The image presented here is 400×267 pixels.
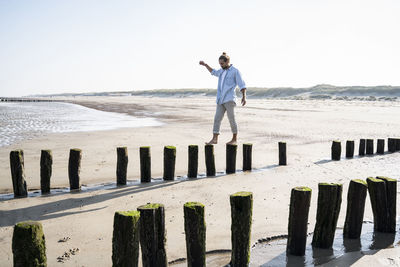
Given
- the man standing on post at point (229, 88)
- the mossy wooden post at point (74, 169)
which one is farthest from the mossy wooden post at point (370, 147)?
the mossy wooden post at point (74, 169)

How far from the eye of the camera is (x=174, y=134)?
12133 millimetres

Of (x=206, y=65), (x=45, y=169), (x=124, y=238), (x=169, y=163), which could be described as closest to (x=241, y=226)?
(x=124, y=238)

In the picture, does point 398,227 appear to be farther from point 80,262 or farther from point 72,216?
point 72,216

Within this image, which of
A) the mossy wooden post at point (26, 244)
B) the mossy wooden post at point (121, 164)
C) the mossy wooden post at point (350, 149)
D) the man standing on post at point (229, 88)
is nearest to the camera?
the mossy wooden post at point (26, 244)

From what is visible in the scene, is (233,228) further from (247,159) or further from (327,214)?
(247,159)

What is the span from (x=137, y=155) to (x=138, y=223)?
5.77 metres

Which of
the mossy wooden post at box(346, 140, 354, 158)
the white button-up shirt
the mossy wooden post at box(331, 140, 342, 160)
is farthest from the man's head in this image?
the mossy wooden post at box(346, 140, 354, 158)

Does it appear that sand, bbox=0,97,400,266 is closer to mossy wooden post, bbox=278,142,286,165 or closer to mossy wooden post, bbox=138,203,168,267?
mossy wooden post, bbox=278,142,286,165

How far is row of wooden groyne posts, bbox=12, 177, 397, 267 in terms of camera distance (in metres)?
2.41

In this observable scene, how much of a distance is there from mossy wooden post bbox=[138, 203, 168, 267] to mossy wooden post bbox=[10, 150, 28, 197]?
311cm

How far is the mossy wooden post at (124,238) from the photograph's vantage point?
2.58m

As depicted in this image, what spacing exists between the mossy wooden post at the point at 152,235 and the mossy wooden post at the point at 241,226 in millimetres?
622

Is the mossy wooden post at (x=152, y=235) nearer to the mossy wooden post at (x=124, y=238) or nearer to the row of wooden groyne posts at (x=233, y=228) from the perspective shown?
the row of wooden groyne posts at (x=233, y=228)

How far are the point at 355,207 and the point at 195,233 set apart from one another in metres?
1.89
